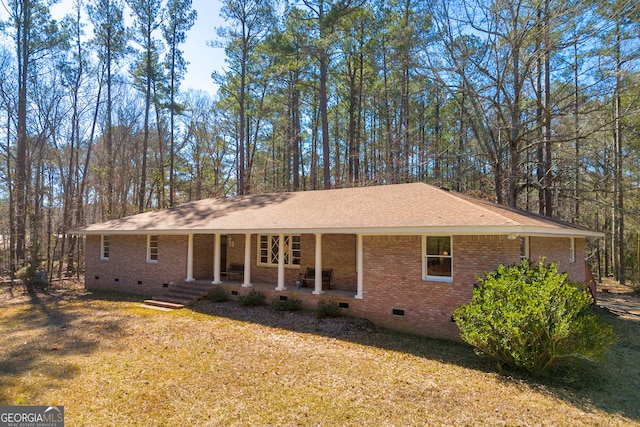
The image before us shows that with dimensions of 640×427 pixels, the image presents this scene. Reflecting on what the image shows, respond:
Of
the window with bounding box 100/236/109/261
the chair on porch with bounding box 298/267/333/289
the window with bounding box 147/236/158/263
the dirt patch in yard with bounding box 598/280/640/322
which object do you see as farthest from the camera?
the window with bounding box 100/236/109/261

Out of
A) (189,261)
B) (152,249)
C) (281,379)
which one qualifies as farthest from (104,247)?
(281,379)

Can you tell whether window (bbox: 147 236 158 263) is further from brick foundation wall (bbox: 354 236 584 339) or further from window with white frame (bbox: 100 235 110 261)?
brick foundation wall (bbox: 354 236 584 339)

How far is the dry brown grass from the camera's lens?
4.96 m

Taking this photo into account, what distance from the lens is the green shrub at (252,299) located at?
37.8 feet

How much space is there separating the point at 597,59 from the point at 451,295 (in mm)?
13014

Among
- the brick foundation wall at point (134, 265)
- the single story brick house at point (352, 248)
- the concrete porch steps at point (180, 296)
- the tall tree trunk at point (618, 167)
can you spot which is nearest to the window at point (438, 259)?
the single story brick house at point (352, 248)

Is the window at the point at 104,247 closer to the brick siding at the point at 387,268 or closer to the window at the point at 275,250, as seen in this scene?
the brick siding at the point at 387,268

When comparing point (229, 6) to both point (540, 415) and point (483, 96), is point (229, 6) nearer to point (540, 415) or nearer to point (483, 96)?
point (483, 96)

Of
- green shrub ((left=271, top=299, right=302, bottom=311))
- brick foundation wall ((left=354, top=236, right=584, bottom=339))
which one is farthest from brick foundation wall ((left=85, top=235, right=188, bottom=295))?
brick foundation wall ((left=354, top=236, right=584, bottom=339))

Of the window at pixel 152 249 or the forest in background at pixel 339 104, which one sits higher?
the forest in background at pixel 339 104

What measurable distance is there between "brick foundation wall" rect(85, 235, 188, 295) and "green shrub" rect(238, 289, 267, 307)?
332 centimetres

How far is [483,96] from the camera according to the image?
52.2ft

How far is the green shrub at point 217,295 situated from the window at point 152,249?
373 cm

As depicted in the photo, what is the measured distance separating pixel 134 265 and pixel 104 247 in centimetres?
249
